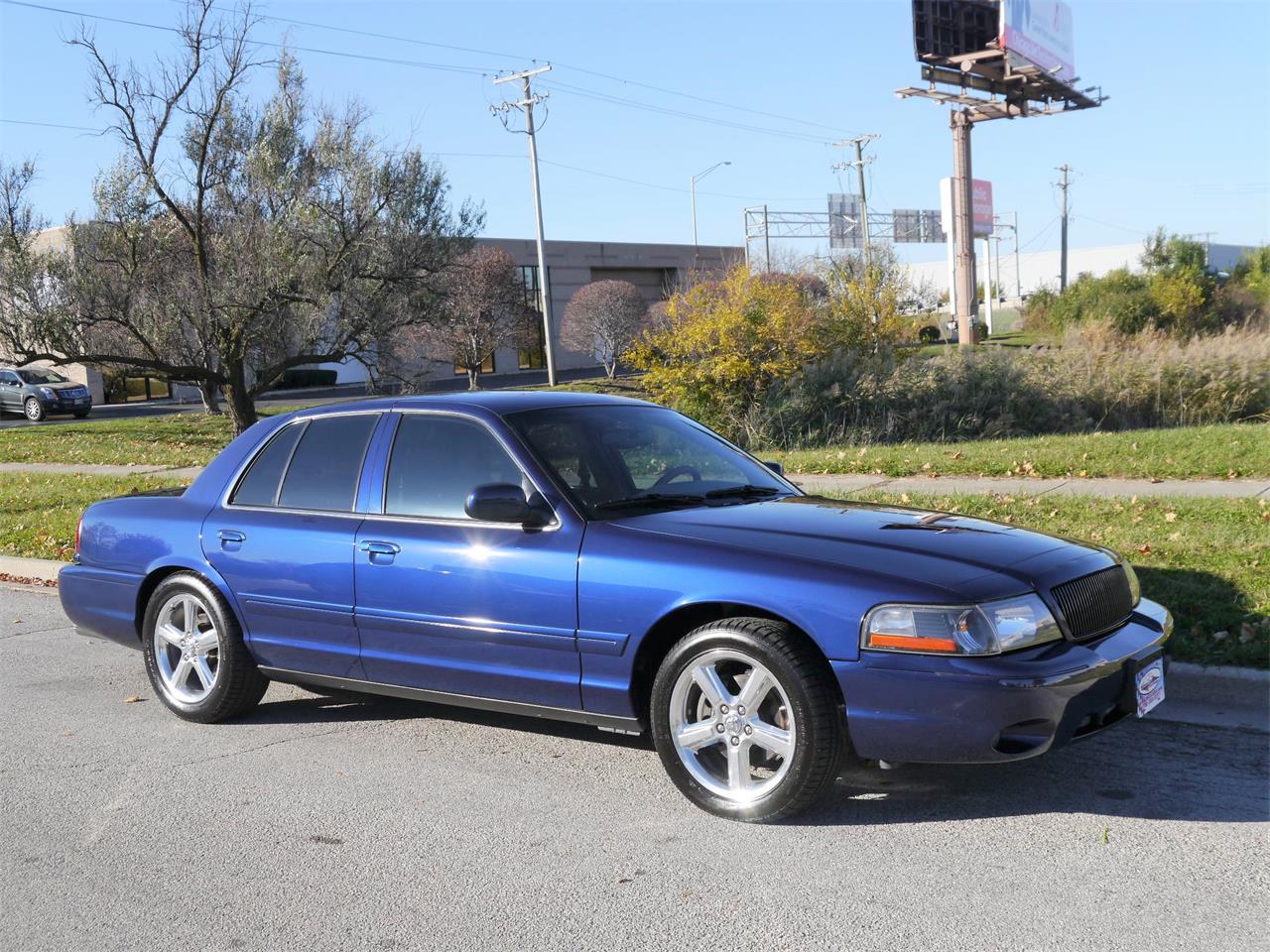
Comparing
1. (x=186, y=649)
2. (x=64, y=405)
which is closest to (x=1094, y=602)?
(x=186, y=649)

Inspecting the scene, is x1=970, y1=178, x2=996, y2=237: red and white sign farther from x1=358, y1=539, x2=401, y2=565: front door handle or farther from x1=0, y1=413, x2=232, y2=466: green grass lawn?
x1=358, y1=539, x2=401, y2=565: front door handle

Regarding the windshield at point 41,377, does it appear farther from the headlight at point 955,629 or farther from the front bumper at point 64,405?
the headlight at point 955,629

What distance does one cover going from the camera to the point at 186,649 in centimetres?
618

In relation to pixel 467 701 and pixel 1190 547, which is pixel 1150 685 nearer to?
pixel 467 701

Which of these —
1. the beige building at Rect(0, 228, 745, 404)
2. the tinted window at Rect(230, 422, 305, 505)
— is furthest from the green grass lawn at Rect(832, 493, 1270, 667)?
the beige building at Rect(0, 228, 745, 404)

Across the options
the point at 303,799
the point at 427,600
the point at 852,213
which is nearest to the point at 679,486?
the point at 427,600

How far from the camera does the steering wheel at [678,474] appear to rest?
550 cm

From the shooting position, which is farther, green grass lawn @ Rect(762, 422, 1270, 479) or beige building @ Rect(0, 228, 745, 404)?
beige building @ Rect(0, 228, 745, 404)

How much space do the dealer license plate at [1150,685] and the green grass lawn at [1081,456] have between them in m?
6.81

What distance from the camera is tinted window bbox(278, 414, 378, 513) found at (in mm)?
5754

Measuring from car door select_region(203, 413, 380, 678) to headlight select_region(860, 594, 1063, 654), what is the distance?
240 cm

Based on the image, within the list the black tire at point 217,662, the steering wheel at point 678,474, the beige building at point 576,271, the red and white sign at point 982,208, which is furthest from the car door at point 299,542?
the red and white sign at point 982,208

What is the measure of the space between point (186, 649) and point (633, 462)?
2481 mm

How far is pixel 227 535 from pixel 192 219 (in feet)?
61.5
